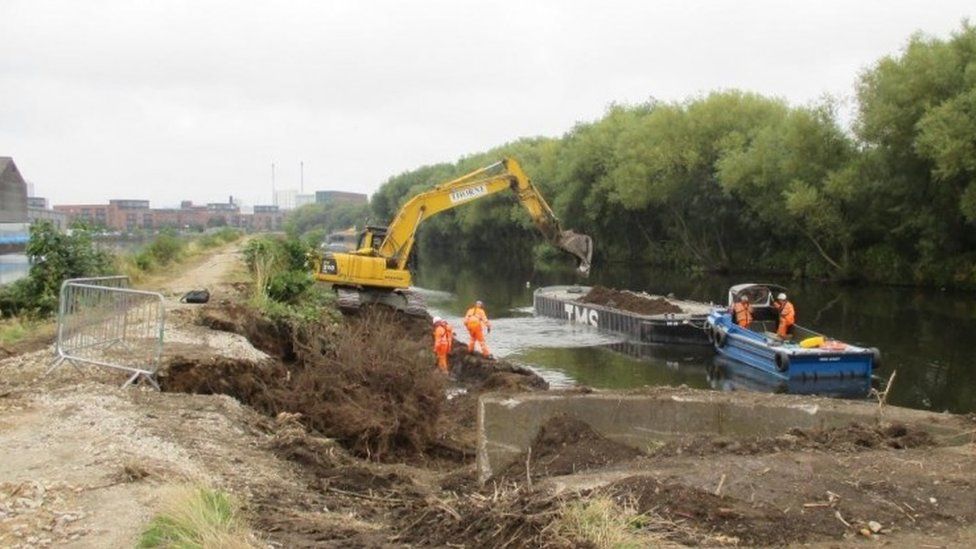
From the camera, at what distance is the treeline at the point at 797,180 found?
35344 mm

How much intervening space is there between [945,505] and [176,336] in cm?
1077

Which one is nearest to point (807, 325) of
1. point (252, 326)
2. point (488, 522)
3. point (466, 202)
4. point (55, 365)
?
point (466, 202)

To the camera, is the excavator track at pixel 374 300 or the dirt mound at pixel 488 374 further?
the excavator track at pixel 374 300

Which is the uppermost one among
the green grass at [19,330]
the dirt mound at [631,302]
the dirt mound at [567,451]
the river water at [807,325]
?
the green grass at [19,330]

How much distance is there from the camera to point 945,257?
127 ft

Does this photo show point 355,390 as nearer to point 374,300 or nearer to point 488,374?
point 488,374

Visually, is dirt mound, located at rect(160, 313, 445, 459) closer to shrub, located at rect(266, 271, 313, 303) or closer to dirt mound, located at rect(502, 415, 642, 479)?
dirt mound, located at rect(502, 415, 642, 479)

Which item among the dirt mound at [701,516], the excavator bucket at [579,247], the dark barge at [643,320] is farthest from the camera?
the dark barge at [643,320]

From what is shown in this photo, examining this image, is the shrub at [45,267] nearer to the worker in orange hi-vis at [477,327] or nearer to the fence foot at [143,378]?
the worker in orange hi-vis at [477,327]

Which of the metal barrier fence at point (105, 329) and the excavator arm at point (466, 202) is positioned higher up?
the excavator arm at point (466, 202)

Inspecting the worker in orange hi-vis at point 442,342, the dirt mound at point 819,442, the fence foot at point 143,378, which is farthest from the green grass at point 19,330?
the dirt mound at point 819,442

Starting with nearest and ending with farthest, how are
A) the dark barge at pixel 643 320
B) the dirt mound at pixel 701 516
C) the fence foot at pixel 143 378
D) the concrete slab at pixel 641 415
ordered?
the dirt mound at pixel 701 516 → the concrete slab at pixel 641 415 → the fence foot at pixel 143 378 → the dark barge at pixel 643 320

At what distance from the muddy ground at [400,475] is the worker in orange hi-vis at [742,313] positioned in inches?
536

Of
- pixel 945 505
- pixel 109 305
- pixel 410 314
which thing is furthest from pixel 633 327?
pixel 945 505
